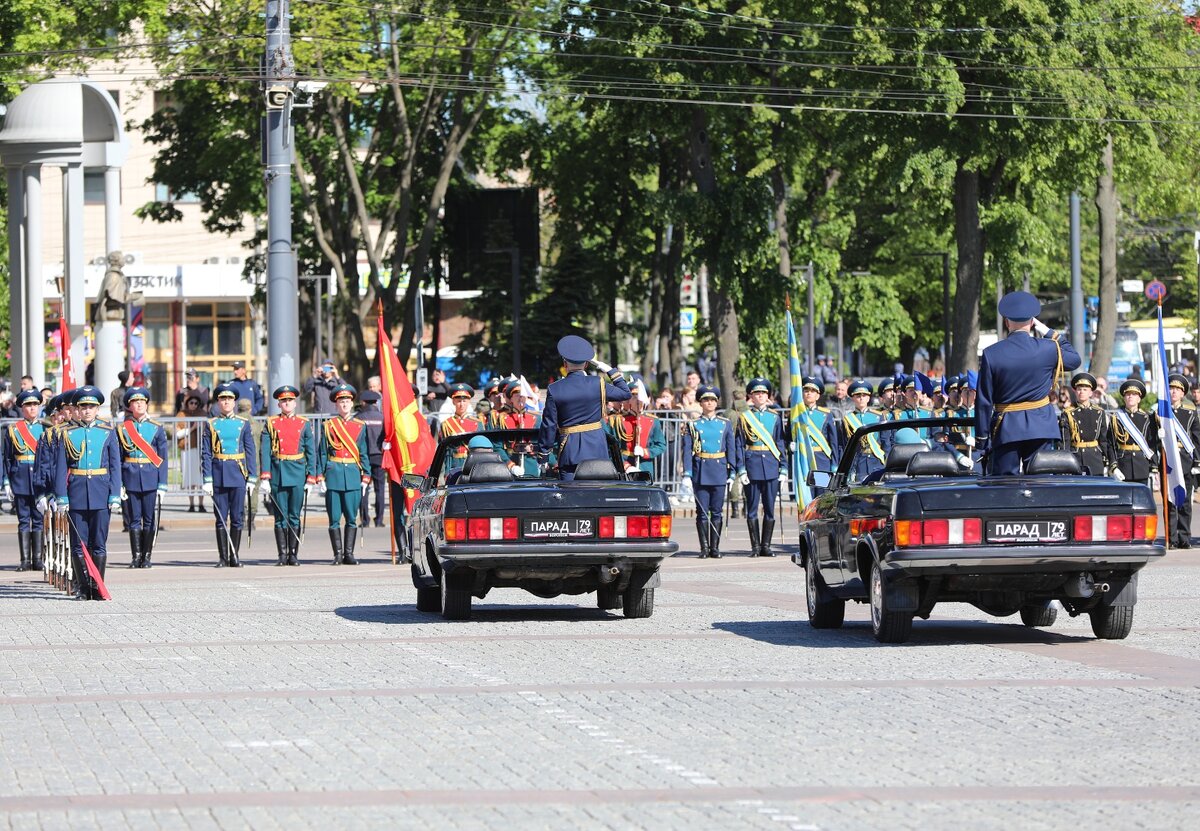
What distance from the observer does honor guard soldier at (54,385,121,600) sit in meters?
18.2

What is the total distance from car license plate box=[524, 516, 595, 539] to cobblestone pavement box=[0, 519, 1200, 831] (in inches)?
25.5

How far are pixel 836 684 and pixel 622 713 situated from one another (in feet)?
4.91

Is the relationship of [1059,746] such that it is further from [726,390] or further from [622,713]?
[726,390]

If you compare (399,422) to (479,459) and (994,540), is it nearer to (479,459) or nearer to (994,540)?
(479,459)

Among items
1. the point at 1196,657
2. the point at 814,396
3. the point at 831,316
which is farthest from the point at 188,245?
the point at 1196,657

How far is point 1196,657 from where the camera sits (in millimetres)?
12648

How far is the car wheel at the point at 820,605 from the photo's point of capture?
47.5 feet

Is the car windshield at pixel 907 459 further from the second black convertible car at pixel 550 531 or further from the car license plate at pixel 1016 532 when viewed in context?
the second black convertible car at pixel 550 531

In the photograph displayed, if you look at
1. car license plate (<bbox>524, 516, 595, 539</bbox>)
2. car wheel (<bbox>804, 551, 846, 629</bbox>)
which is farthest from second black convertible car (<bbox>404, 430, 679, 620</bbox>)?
car wheel (<bbox>804, 551, 846, 629</bbox>)

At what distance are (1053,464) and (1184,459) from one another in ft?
37.2

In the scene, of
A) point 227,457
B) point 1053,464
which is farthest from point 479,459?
point 227,457

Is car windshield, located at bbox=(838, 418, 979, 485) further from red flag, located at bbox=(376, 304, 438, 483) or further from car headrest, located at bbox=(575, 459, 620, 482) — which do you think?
red flag, located at bbox=(376, 304, 438, 483)

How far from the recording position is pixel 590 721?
10.2 m

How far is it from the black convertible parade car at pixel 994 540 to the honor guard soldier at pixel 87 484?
23.3ft
